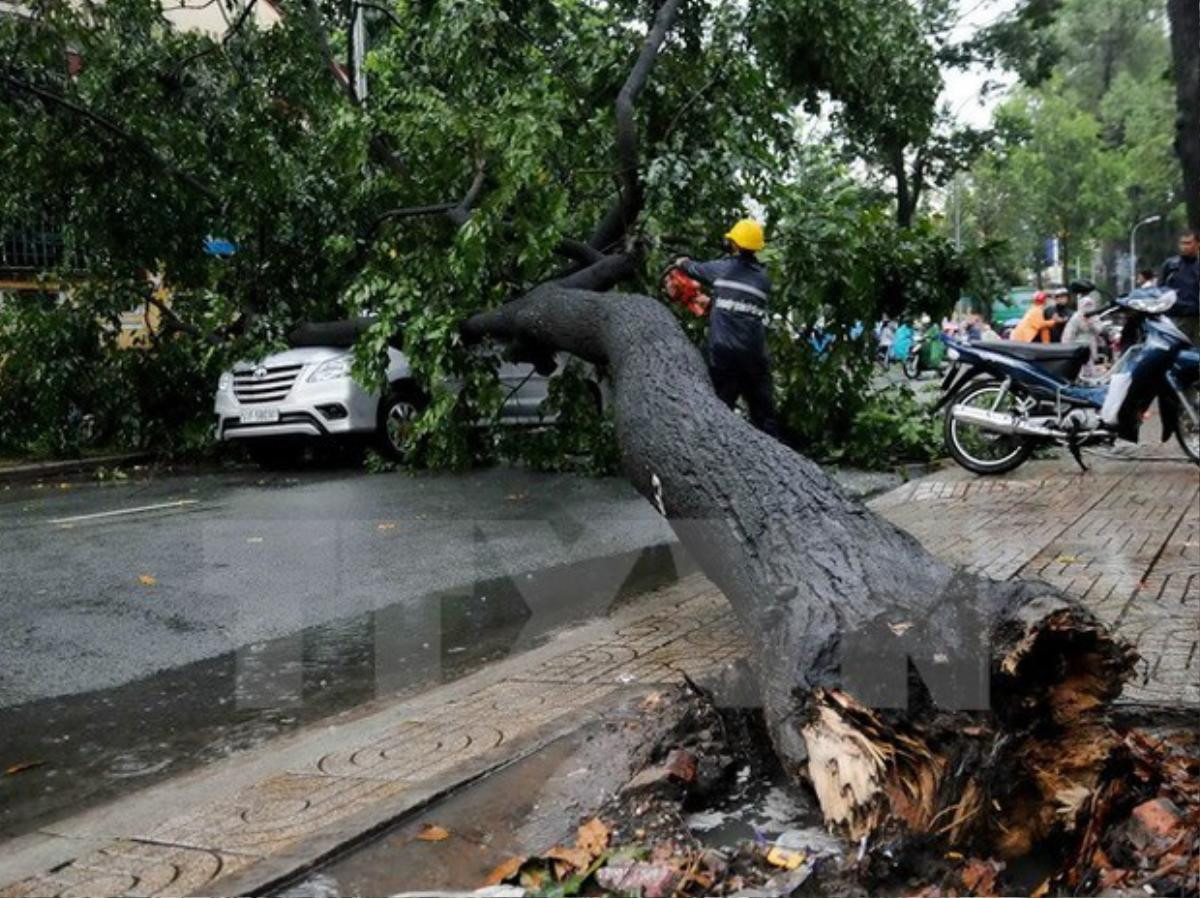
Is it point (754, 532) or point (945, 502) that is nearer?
point (754, 532)

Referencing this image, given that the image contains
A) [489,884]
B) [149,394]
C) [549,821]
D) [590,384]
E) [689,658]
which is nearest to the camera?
[489,884]

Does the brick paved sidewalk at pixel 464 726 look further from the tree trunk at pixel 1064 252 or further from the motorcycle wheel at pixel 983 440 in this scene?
the tree trunk at pixel 1064 252

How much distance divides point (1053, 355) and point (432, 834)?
9.22 meters

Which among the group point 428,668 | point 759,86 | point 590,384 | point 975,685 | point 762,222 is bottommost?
point 428,668

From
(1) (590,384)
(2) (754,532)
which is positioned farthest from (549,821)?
(1) (590,384)

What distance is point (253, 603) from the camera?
6969 millimetres

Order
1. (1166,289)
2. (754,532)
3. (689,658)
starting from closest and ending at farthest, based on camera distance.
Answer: (754,532) → (689,658) → (1166,289)

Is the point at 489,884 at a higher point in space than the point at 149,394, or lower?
lower

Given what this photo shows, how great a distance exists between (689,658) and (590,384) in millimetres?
6392

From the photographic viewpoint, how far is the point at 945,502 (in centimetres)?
980

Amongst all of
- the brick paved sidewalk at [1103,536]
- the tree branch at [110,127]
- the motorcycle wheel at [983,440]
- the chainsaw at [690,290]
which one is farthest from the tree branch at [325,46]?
the brick paved sidewalk at [1103,536]

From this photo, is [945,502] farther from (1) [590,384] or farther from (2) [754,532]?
(2) [754,532]

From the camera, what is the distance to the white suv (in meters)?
13.0

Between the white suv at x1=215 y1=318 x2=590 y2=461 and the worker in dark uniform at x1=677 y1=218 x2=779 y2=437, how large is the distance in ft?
11.4
